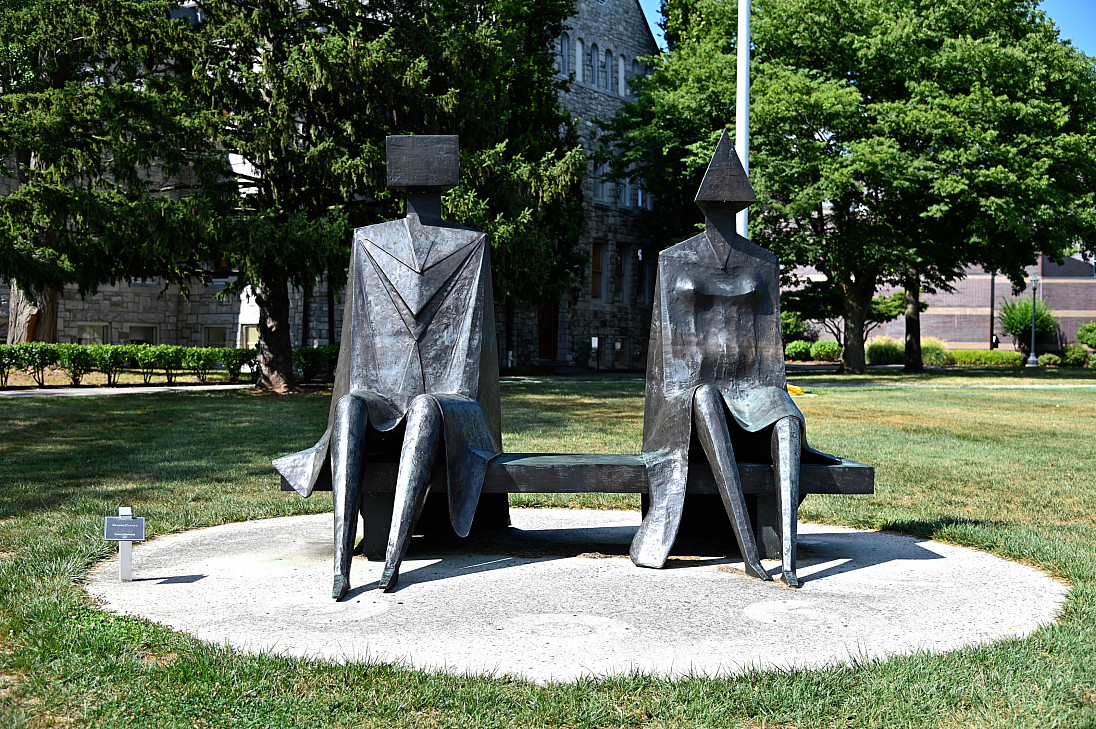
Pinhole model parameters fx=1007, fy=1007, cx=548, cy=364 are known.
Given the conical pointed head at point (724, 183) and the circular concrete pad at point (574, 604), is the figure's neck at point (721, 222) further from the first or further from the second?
the circular concrete pad at point (574, 604)

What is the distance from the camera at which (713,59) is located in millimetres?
32312

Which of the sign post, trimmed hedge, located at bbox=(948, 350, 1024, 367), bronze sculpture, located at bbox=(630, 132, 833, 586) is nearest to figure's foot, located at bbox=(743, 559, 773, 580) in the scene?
bronze sculpture, located at bbox=(630, 132, 833, 586)

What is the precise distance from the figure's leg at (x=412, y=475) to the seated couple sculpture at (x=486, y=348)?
11cm

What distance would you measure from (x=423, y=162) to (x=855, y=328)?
29.9 m

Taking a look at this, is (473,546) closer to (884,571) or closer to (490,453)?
(490,453)

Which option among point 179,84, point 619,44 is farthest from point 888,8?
point 179,84

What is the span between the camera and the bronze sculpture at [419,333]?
563cm

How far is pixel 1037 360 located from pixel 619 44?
24720 mm

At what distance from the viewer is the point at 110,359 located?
24.9 meters

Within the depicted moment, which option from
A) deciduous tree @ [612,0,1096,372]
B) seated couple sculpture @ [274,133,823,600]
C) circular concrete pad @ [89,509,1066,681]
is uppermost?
deciduous tree @ [612,0,1096,372]

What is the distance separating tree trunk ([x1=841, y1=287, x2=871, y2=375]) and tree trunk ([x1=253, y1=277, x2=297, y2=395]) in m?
19.4

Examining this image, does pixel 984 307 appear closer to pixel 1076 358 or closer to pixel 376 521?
pixel 1076 358

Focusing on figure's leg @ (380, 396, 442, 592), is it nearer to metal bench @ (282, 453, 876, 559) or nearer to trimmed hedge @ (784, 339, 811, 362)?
metal bench @ (282, 453, 876, 559)

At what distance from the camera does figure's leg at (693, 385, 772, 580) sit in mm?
5391
